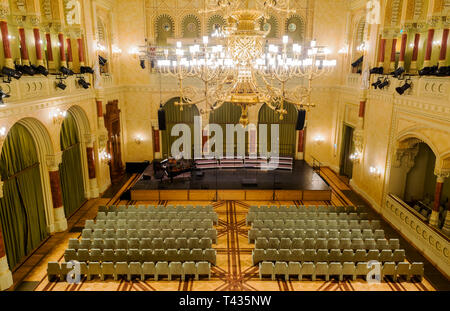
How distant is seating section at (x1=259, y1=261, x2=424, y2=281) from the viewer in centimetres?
901

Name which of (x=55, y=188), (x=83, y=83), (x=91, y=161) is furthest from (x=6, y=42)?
(x=91, y=161)

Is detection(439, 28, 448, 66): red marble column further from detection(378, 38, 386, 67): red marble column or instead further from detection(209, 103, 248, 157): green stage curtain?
detection(209, 103, 248, 157): green stage curtain

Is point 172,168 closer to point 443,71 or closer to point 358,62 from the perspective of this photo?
point 358,62

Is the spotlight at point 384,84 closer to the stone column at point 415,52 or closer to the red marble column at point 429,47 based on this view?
the stone column at point 415,52

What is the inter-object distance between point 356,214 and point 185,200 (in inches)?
284

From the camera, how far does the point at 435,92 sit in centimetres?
1027

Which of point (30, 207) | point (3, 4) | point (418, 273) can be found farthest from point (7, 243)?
point (418, 273)

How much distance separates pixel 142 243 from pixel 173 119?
1115cm

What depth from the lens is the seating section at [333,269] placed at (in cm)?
901

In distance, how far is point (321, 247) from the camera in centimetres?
980

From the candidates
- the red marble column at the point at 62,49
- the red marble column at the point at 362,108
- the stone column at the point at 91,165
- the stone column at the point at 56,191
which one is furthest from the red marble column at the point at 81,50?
the red marble column at the point at 362,108

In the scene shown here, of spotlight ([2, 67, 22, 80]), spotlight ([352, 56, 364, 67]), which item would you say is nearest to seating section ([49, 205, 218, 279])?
spotlight ([2, 67, 22, 80])

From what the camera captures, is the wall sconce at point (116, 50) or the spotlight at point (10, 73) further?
the wall sconce at point (116, 50)

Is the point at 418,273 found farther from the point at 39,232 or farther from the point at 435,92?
the point at 39,232
